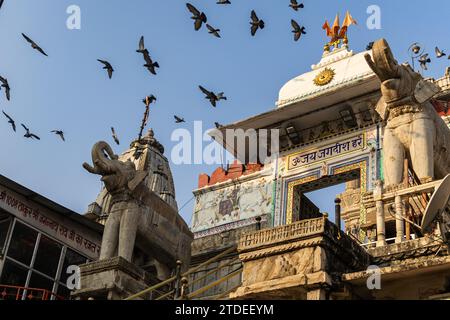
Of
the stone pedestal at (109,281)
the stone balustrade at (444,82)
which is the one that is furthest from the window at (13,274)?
the stone balustrade at (444,82)

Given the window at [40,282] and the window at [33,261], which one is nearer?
the window at [33,261]

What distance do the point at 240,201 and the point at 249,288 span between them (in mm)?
10313

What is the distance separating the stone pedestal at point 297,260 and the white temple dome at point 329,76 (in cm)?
934

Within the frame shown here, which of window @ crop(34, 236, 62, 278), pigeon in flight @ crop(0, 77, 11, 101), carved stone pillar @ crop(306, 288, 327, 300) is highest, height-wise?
pigeon in flight @ crop(0, 77, 11, 101)

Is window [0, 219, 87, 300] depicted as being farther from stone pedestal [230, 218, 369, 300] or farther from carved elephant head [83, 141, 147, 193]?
stone pedestal [230, 218, 369, 300]

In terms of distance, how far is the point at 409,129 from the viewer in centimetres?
1298

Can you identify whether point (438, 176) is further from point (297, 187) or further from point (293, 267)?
point (297, 187)

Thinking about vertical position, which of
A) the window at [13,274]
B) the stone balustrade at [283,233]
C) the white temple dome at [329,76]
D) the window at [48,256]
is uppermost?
the white temple dome at [329,76]

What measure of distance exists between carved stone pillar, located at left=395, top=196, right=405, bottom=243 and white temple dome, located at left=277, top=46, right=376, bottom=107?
836cm

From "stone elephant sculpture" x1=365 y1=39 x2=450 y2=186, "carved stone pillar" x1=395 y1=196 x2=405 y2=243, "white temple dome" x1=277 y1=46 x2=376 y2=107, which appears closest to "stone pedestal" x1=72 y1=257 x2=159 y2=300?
"stone elephant sculpture" x1=365 y1=39 x2=450 y2=186

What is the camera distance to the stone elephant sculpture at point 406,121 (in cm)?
1277

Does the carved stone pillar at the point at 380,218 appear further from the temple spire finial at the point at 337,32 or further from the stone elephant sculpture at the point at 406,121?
the temple spire finial at the point at 337,32

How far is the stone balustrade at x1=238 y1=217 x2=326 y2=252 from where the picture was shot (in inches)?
407

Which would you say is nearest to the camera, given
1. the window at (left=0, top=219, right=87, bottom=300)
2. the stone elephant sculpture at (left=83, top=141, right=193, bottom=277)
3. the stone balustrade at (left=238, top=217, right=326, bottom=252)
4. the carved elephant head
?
the stone balustrade at (left=238, top=217, right=326, bottom=252)
